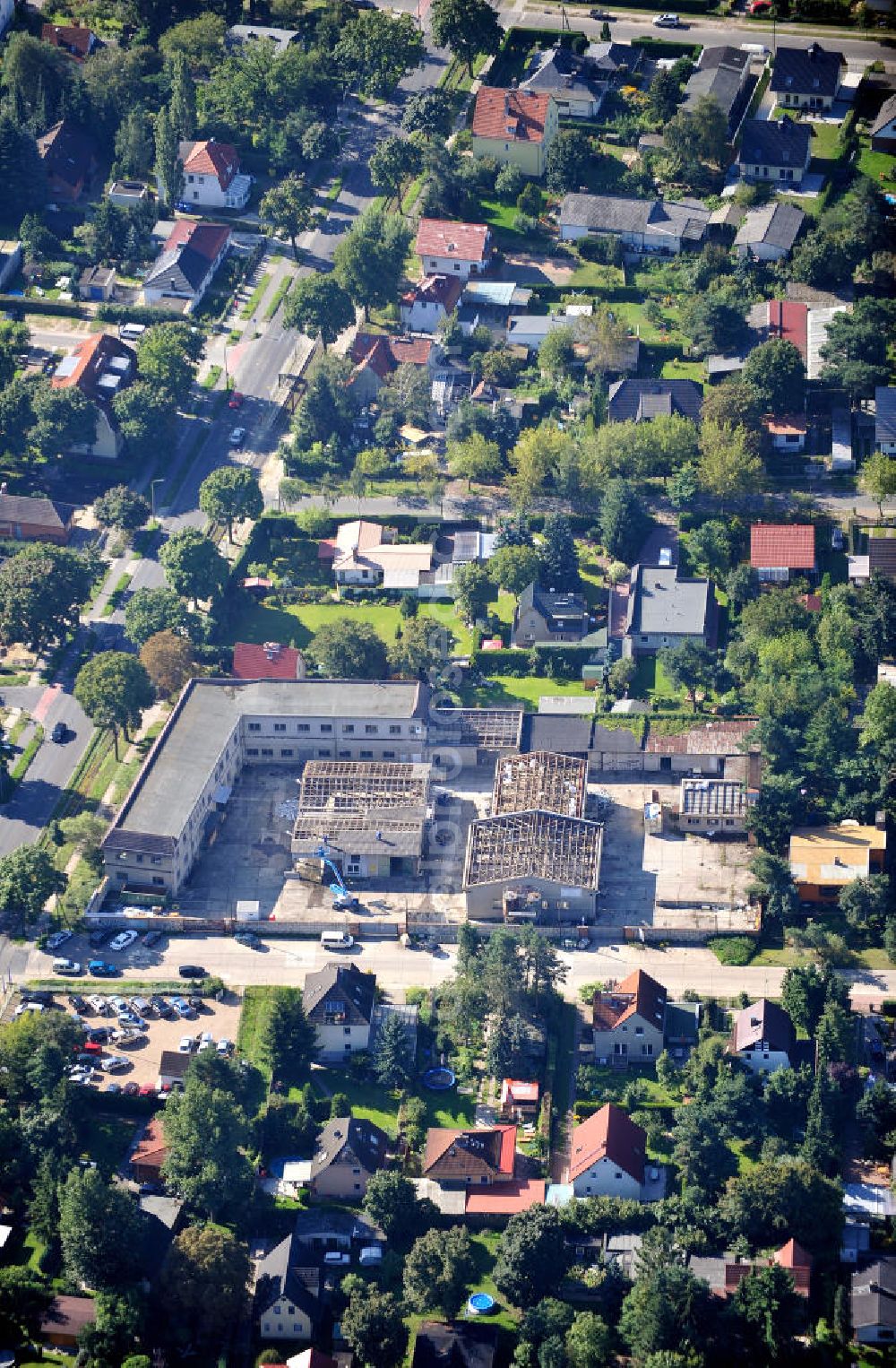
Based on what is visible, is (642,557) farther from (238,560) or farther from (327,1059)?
(327,1059)

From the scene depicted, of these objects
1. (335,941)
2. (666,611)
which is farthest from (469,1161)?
(666,611)

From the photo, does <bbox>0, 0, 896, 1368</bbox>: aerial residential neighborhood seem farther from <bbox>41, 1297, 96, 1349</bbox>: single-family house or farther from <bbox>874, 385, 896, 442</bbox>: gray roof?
<bbox>874, 385, 896, 442</bbox>: gray roof

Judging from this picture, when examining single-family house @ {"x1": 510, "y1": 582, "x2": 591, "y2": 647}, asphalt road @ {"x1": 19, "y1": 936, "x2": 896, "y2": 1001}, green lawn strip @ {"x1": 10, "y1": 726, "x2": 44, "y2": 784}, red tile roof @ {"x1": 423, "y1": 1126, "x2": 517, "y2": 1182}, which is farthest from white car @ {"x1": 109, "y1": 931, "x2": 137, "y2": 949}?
single-family house @ {"x1": 510, "y1": 582, "x2": 591, "y2": 647}

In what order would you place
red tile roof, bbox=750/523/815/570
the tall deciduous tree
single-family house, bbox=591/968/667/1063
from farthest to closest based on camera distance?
1. red tile roof, bbox=750/523/815/570
2. the tall deciduous tree
3. single-family house, bbox=591/968/667/1063

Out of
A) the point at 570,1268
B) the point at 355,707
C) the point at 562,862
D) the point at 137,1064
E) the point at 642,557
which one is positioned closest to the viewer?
the point at 570,1268

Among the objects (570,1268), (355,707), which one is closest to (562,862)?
(355,707)

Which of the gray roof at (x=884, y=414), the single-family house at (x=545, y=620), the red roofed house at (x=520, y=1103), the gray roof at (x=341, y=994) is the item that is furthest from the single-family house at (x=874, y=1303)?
the gray roof at (x=884, y=414)
